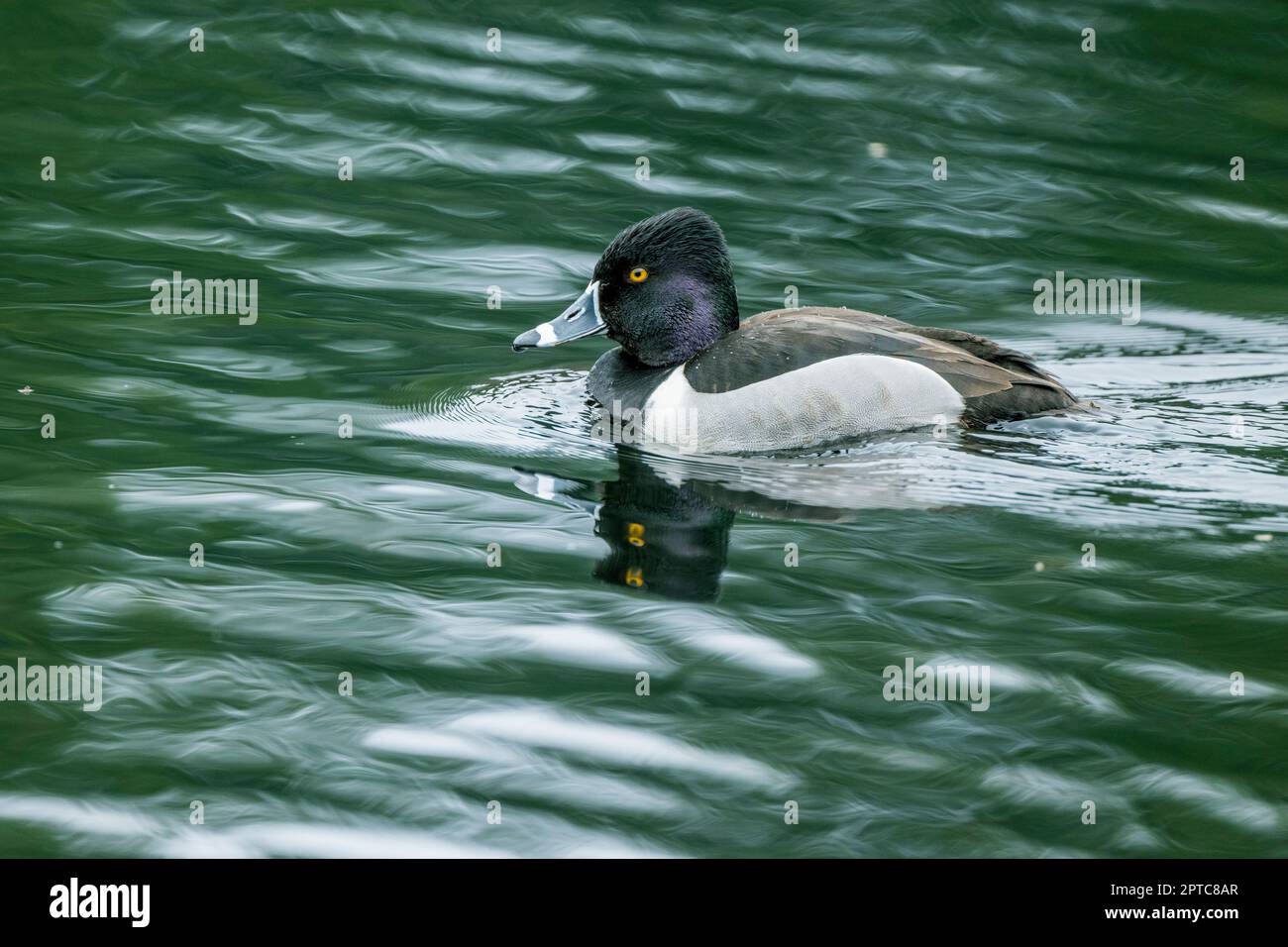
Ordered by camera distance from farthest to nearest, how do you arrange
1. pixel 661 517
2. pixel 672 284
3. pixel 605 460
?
pixel 672 284
pixel 605 460
pixel 661 517

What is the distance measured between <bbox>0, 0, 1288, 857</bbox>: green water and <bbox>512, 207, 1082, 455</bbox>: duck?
20 centimetres

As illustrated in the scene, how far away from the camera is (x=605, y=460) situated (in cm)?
767

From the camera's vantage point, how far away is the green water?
4.86 meters

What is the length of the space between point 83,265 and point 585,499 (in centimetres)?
429

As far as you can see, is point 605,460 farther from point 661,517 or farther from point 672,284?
point 672,284

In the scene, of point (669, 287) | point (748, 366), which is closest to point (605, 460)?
point (748, 366)

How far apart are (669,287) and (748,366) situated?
673 mm

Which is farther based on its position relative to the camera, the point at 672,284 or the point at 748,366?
the point at 672,284

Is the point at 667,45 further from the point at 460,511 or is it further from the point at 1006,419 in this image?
the point at 460,511

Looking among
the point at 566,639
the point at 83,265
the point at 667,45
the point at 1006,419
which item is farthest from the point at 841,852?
the point at 667,45

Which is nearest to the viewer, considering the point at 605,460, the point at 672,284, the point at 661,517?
the point at 661,517

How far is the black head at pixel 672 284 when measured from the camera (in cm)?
815

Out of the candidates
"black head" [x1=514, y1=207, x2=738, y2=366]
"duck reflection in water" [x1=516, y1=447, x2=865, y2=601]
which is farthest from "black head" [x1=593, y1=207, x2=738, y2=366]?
"duck reflection in water" [x1=516, y1=447, x2=865, y2=601]

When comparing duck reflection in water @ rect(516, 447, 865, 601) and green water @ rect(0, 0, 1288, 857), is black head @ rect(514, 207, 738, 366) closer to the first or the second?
green water @ rect(0, 0, 1288, 857)
